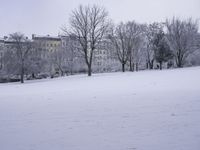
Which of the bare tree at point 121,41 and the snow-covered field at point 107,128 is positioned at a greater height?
the bare tree at point 121,41

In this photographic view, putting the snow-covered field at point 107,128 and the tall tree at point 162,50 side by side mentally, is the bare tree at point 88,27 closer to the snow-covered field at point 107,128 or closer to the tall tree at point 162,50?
the tall tree at point 162,50

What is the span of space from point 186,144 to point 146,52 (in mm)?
68048

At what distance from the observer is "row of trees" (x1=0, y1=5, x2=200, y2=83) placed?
53156 mm

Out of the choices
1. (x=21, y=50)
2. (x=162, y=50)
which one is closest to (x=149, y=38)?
(x=162, y=50)

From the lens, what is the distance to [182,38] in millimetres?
63156

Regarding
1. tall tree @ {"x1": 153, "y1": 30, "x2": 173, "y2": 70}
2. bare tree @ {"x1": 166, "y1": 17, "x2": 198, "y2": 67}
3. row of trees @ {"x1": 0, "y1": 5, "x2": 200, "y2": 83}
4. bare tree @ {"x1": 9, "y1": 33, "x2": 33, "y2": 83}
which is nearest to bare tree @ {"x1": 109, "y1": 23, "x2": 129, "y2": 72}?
row of trees @ {"x1": 0, "y1": 5, "x2": 200, "y2": 83}

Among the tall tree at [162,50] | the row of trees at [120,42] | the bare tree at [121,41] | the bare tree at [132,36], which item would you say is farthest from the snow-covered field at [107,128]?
the tall tree at [162,50]

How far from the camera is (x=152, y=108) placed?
1055 centimetres

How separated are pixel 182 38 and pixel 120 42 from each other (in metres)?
14.7

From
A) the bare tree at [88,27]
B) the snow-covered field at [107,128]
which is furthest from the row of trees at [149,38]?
the snow-covered field at [107,128]

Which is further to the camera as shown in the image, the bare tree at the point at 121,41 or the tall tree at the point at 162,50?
the tall tree at the point at 162,50

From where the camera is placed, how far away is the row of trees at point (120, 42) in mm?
53156

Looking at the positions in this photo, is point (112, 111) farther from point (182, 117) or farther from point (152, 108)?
point (182, 117)

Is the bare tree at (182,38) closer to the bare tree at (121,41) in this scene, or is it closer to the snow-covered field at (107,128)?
the bare tree at (121,41)
